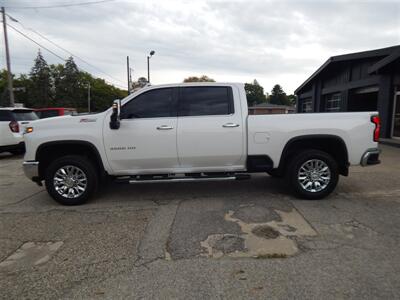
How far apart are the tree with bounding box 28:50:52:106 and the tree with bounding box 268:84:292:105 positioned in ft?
221

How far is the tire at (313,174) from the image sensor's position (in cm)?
493

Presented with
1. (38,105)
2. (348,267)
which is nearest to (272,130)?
(348,267)

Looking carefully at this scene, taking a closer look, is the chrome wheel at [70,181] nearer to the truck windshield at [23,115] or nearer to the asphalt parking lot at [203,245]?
the asphalt parking lot at [203,245]

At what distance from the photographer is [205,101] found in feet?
16.5

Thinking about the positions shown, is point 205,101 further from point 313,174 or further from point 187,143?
point 313,174

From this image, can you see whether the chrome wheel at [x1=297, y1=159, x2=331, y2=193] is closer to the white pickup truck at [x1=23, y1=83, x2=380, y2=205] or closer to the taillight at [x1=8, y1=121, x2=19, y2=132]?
the white pickup truck at [x1=23, y1=83, x2=380, y2=205]

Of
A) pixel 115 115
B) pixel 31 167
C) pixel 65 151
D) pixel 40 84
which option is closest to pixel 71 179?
pixel 65 151

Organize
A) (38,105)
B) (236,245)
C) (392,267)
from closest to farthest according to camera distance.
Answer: (392,267) < (236,245) < (38,105)

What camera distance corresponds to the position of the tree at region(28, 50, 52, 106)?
A: 61.5 m

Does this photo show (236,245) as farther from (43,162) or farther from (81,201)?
(43,162)

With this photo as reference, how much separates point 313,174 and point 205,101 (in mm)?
2245

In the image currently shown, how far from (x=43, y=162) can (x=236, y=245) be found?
3622 millimetres

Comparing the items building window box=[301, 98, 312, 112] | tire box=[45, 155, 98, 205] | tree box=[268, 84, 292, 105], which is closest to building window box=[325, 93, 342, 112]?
building window box=[301, 98, 312, 112]

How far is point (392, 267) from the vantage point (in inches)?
114
